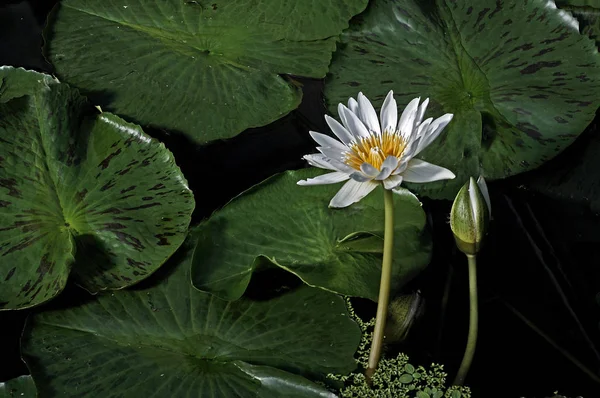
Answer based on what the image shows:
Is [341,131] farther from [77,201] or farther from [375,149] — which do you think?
[77,201]

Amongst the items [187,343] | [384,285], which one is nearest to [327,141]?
[384,285]

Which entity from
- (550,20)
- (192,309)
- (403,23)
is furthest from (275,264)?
(550,20)

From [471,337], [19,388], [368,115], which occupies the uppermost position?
[368,115]

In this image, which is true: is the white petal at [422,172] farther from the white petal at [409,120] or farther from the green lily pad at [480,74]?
the green lily pad at [480,74]

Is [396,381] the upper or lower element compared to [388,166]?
lower

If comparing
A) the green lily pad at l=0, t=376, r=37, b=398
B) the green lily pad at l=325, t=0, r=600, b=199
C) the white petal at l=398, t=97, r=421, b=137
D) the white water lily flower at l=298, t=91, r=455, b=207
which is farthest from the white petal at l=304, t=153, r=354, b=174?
the green lily pad at l=0, t=376, r=37, b=398

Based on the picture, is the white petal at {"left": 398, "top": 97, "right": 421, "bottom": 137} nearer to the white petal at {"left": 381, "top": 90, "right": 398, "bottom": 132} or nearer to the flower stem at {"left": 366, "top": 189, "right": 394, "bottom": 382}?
the white petal at {"left": 381, "top": 90, "right": 398, "bottom": 132}
